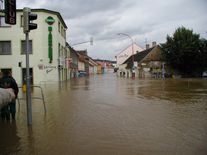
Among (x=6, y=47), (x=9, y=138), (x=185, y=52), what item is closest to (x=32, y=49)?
(x=6, y=47)

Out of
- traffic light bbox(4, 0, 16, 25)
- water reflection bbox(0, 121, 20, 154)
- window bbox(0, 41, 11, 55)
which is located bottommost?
water reflection bbox(0, 121, 20, 154)

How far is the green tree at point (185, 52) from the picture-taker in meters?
56.5

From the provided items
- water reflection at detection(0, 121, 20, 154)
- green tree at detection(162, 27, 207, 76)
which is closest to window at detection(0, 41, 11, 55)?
green tree at detection(162, 27, 207, 76)

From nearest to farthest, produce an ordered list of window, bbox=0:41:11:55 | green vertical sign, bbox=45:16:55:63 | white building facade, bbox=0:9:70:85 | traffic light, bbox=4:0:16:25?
traffic light, bbox=4:0:16:25
white building facade, bbox=0:9:70:85
window, bbox=0:41:11:55
green vertical sign, bbox=45:16:55:63

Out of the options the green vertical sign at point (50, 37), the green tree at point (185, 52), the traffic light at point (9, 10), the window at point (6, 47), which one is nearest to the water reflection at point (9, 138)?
the traffic light at point (9, 10)

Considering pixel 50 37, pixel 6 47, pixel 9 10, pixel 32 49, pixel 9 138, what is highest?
pixel 50 37

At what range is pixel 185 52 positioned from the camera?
2216 inches

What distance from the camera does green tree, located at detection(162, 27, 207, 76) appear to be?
185 feet

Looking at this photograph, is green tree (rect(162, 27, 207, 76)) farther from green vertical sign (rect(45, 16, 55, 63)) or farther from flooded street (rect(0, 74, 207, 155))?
flooded street (rect(0, 74, 207, 155))

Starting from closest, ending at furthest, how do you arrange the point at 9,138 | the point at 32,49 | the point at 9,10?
1. the point at 9,138
2. the point at 9,10
3. the point at 32,49

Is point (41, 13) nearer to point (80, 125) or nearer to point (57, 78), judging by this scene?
point (57, 78)

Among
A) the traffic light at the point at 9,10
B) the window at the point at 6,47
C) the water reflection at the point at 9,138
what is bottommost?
the water reflection at the point at 9,138

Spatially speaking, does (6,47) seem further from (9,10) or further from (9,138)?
(9,138)

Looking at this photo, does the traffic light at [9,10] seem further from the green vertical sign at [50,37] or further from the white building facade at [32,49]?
the green vertical sign at [50,37]
